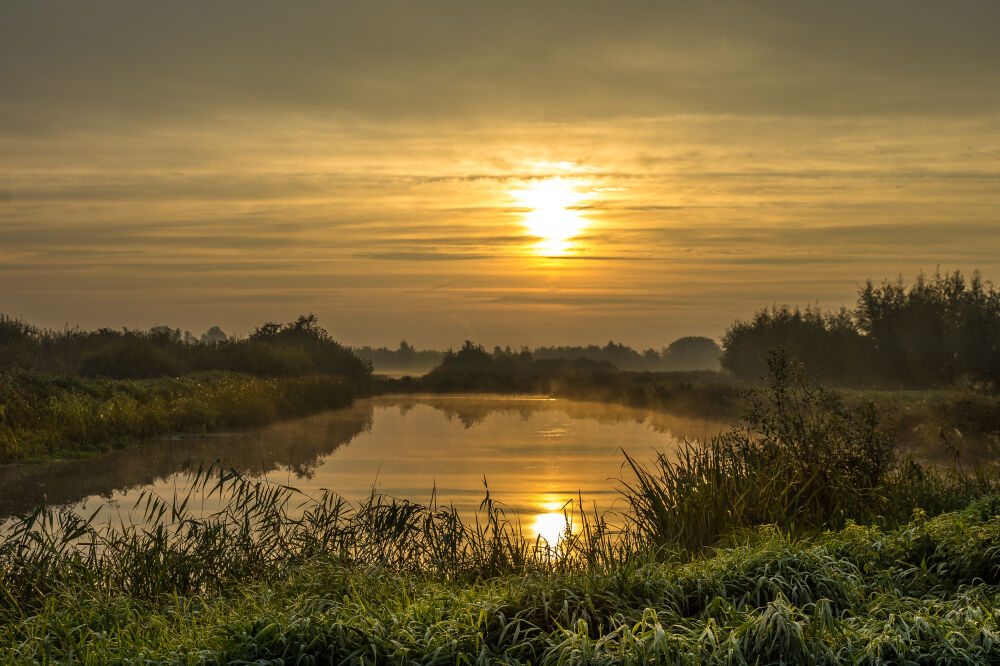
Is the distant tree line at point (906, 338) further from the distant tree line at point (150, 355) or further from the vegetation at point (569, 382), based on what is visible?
the distant tree line at point (150, 355)

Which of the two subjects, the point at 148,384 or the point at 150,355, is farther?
the point at 150,355

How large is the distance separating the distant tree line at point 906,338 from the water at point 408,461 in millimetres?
10343

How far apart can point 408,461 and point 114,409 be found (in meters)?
6.63

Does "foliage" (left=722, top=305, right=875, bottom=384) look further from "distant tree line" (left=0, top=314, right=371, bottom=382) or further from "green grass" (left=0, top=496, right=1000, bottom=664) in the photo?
"green grass" (left=0, top=496, right=1000, bottom=664)

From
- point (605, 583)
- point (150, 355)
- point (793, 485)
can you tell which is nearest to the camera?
point (605, 583)

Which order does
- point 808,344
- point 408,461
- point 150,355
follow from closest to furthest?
point 408,461, point 150,355, point 808,344

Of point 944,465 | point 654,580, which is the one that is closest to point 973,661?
point 654,580

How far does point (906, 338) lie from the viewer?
107ft

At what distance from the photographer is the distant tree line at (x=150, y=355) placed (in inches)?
1077

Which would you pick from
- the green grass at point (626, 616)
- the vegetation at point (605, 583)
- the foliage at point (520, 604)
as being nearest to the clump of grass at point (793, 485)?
the vegetation at point (605, 583)

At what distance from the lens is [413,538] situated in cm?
788

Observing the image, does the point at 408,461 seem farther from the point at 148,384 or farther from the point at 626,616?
the point at 626,616

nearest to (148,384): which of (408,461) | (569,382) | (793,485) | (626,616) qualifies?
(408,461)

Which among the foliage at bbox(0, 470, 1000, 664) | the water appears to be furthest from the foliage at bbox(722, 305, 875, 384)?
the foliage at bbox(0, 470, 1000, 664)
